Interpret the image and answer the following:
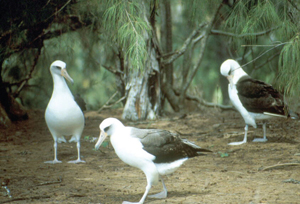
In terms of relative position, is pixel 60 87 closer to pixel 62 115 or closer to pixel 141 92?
pixel 62 115

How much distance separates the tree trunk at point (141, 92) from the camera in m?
7.18

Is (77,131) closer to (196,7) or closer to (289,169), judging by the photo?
(196,7)

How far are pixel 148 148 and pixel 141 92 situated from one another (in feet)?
13.1

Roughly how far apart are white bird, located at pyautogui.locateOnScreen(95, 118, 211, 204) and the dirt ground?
0.89 feet

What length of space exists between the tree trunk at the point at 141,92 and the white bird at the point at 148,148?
3.77 m

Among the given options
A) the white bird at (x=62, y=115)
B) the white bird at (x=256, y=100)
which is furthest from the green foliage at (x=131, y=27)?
the white bird at (x=256, y=100)

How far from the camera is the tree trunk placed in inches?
283

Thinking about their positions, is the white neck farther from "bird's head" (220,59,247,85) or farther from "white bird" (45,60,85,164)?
"bird's head" (220,59,247,85)

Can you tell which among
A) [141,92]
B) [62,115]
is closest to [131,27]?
[62,115]

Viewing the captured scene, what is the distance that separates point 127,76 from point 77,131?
8.75 feet

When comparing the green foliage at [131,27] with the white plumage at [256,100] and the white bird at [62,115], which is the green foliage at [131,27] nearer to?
the white bird at [62,115]

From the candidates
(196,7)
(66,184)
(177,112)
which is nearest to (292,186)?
(66,184)

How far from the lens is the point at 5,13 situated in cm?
570

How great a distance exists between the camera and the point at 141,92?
721cm
